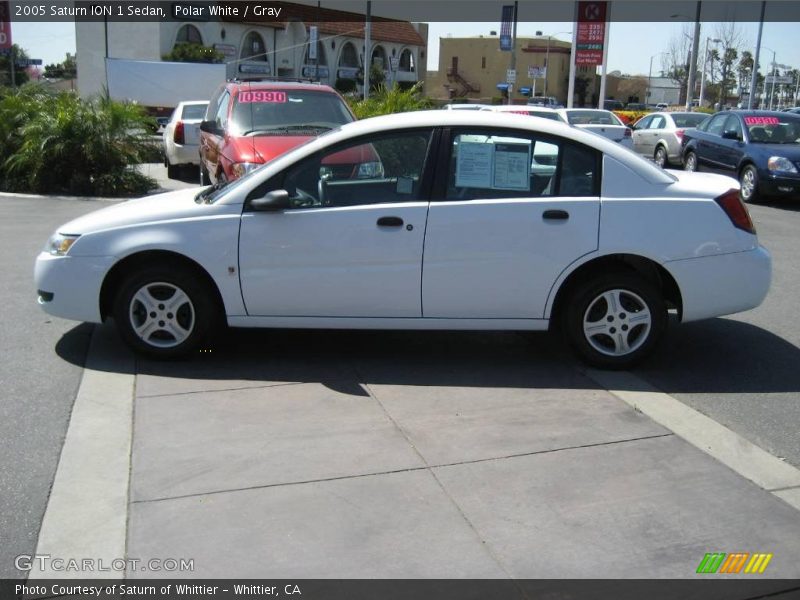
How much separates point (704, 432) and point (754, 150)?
483 inches

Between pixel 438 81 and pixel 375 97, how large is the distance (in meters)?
82.1

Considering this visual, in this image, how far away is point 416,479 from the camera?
4320 millimetres

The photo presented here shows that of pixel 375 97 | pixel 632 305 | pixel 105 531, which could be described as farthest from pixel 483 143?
pixel 375 97

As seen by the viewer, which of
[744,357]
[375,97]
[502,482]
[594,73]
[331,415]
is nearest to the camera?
[502,482]

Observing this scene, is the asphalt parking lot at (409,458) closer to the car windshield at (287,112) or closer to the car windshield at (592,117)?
the car windshield at (287,112)

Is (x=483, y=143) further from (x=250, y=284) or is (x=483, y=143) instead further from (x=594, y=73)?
(x=594, y=73)

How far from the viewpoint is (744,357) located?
6.41 meters

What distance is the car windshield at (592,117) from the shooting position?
882 inches

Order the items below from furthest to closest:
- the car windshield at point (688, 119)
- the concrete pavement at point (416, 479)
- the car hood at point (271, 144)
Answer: the car windshield at point (688, 119) → the car hood at point (271, 144) → the concrete pavement at point (416, 479)

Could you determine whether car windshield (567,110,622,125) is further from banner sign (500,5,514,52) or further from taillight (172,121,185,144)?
banner sign (500,5,514,52)

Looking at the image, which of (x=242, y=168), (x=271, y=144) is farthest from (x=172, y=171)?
(x=242, y=168)

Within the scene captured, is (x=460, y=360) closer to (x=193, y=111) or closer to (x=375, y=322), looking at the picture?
(x=375, y=322)

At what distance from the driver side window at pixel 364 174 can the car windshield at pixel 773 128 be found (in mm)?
12252

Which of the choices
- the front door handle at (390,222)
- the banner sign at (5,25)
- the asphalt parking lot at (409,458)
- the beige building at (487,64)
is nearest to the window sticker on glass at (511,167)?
the front door handle at (390,222)
